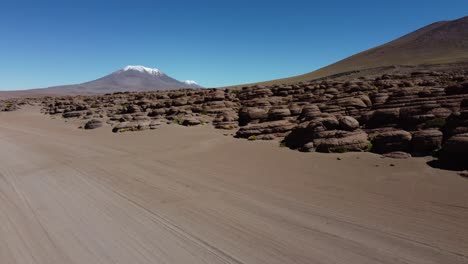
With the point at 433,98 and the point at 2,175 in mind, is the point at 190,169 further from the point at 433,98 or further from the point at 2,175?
the point at 433,98

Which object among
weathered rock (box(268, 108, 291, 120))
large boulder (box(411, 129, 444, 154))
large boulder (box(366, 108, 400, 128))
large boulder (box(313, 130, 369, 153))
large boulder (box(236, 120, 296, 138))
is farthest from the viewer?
weathered rock (box(268, 108, 291, 120))

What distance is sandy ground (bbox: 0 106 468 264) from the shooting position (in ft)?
16.5

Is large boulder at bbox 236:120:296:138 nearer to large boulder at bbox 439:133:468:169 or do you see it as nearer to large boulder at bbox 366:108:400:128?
→ large boulder at bbox 366:108:400:128

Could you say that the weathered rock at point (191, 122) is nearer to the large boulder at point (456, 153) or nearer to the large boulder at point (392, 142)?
the large boulder at point (392, 142)

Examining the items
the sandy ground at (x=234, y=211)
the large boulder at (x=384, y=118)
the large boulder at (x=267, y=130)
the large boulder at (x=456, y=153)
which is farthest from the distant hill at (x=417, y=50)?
the sandy ground at (x=234, y=211)

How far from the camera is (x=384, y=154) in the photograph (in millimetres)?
11016

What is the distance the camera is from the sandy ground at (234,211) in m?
5.02

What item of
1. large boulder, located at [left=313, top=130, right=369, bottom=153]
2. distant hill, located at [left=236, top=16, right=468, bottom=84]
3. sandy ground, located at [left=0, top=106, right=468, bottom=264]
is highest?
distant hill, located at [left=236, top=16, right=468, bottom=84]

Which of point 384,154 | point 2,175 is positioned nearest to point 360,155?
point 384,154

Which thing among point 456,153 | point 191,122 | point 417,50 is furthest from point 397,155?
point 417,50

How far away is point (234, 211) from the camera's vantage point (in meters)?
6.70

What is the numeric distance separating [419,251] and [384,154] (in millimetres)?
6791

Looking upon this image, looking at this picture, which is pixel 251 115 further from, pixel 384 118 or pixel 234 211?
pixel 234 211

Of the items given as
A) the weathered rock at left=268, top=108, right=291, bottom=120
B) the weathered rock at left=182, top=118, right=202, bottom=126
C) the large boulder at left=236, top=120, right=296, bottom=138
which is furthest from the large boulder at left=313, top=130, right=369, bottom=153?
the weathered rock at left=182, top=118, right=202, bottom=126
